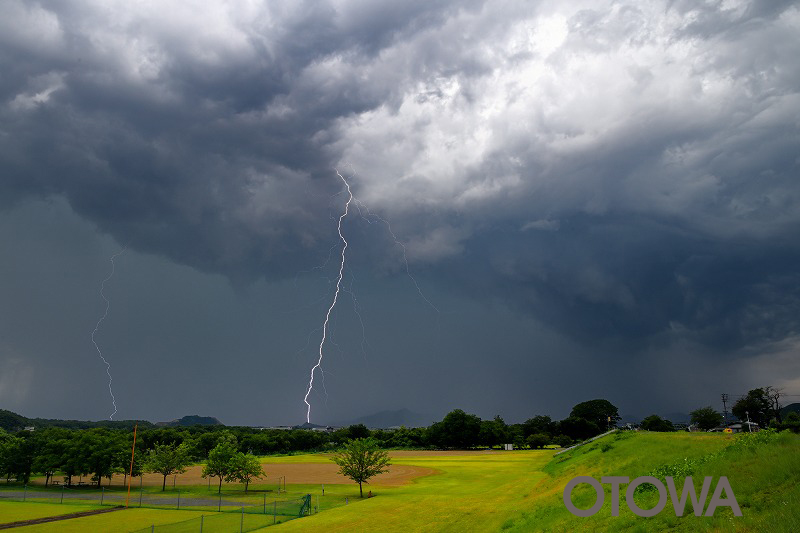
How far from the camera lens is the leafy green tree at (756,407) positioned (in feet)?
420

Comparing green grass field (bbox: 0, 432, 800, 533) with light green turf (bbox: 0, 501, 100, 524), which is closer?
green grass field (bbox: 0, 432, 800, 533)

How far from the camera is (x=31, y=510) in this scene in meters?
54.0

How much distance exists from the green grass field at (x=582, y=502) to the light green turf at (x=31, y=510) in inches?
10.7

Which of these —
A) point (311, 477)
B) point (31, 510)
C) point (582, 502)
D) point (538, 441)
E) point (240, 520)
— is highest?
point (582, 502)

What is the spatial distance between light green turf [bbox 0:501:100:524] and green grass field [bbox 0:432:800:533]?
0.27 m

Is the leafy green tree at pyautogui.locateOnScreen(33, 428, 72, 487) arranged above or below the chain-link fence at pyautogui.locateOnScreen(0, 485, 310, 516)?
above

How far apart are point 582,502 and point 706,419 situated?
140810 mm

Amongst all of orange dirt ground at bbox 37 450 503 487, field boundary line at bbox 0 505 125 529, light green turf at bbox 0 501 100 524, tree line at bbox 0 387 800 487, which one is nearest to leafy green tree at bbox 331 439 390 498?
tree line at bbox 0 387 800 487

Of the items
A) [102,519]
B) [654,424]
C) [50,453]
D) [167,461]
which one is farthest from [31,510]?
[654,424]

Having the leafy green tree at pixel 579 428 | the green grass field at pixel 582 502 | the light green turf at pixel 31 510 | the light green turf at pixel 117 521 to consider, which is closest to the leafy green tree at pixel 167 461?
the light green turf at pixel 31 510

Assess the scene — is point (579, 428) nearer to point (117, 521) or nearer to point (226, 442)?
point (226, 442)

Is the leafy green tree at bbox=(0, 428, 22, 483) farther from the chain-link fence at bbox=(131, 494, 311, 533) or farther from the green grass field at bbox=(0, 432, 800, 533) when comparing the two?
the chain-link fence at bbox=(131, 494, 311, 533)

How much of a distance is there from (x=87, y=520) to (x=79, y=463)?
3781 centimetres

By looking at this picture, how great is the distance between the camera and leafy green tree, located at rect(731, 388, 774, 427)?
420 feet
